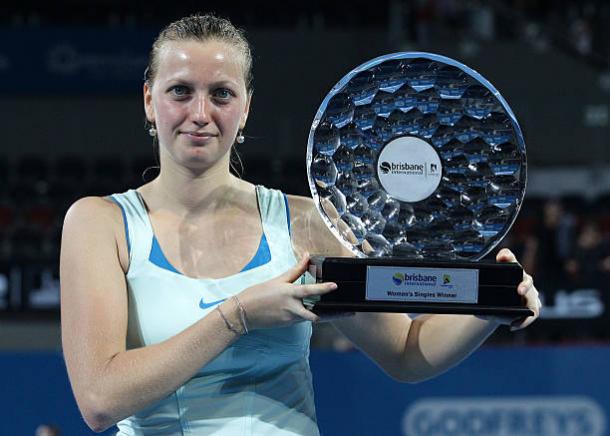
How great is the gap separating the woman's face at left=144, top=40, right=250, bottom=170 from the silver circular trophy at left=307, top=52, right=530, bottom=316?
15 cm

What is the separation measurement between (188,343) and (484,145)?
60 cm

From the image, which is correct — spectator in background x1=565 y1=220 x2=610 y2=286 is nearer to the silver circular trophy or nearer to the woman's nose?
the silver circular trophy

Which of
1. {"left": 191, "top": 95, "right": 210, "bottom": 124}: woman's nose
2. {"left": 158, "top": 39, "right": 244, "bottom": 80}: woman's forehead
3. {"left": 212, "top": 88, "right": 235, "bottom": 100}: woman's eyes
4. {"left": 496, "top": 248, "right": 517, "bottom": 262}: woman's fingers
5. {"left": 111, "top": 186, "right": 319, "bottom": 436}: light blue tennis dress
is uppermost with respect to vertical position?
{"left": 158, "top": 39, "right": 244, "bottom": 80}: woman's forehead

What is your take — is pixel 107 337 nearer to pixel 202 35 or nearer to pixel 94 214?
pixel 94 214

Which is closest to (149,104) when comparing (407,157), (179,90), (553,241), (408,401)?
(179,90)

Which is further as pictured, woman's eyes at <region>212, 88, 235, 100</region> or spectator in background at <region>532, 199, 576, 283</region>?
spectator in background at <region>532, 199, 576, 283</region>

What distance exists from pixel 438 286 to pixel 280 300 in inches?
9.9

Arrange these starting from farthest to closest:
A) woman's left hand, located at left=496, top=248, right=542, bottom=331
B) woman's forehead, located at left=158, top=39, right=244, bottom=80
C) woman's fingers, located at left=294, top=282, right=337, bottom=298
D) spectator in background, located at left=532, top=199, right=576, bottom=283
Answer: spectator in background, located at left=532, top=199, right=576, bottom=283 → woman's forehead, located at left=158, top=39, right=244, bottom=80 → woman's left hand, located at left=496, top=248, right=542, bottom=331 → woman's fingers, located at left=294, top=282, right=337, bottom=298

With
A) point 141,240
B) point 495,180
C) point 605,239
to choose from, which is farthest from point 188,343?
point 605,239

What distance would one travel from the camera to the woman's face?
5.54 feet

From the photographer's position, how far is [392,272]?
160 centimetres

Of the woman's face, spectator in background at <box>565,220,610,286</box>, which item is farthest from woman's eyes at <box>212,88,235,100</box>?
spectator in background at <box>565,220,610,286</box>

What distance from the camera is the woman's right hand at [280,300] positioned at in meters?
1.51

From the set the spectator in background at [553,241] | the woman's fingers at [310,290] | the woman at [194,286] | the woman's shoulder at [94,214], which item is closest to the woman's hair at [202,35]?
the woman at [194,286]
